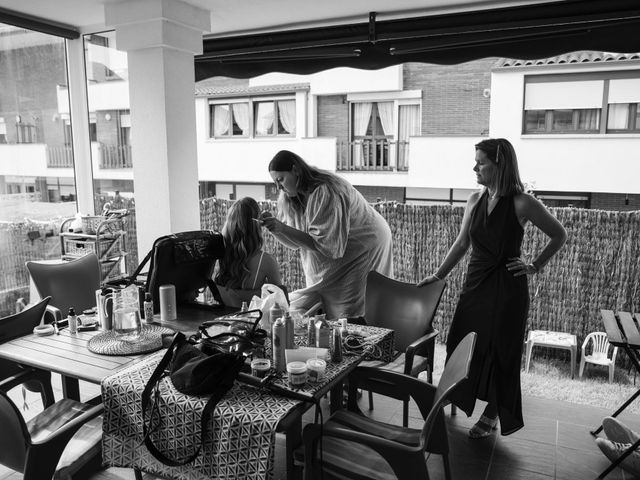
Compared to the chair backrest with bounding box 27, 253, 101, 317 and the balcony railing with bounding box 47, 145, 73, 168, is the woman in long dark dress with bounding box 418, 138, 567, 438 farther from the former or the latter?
the balcony railing with bounding box 47, 145, 73, 168

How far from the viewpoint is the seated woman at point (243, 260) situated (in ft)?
10.6

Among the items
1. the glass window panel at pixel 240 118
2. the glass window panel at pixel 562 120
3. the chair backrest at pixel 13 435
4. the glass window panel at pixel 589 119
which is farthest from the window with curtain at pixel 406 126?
the chair backrest at pixel 13 435

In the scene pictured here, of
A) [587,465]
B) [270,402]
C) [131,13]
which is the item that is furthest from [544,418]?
[131,13]

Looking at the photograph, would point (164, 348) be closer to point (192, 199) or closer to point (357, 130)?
point (192, 199)

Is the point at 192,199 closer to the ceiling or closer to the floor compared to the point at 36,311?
closer to the ceiling

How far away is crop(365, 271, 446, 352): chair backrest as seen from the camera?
10.4 ft

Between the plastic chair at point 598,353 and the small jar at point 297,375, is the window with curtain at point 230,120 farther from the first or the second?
the small jar at point 297,375

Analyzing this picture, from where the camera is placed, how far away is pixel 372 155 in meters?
12.0

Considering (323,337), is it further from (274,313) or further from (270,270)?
(270,270)

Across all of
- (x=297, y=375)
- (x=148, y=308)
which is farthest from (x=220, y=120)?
(x=297, y=375)

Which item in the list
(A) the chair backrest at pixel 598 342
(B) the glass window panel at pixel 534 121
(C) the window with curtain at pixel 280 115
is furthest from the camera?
(C) the window with curtain at pixel 280 115

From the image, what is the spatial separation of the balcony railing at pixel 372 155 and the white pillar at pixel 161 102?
8.11 metres

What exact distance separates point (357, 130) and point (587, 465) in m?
9.94

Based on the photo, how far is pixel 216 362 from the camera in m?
1.98
